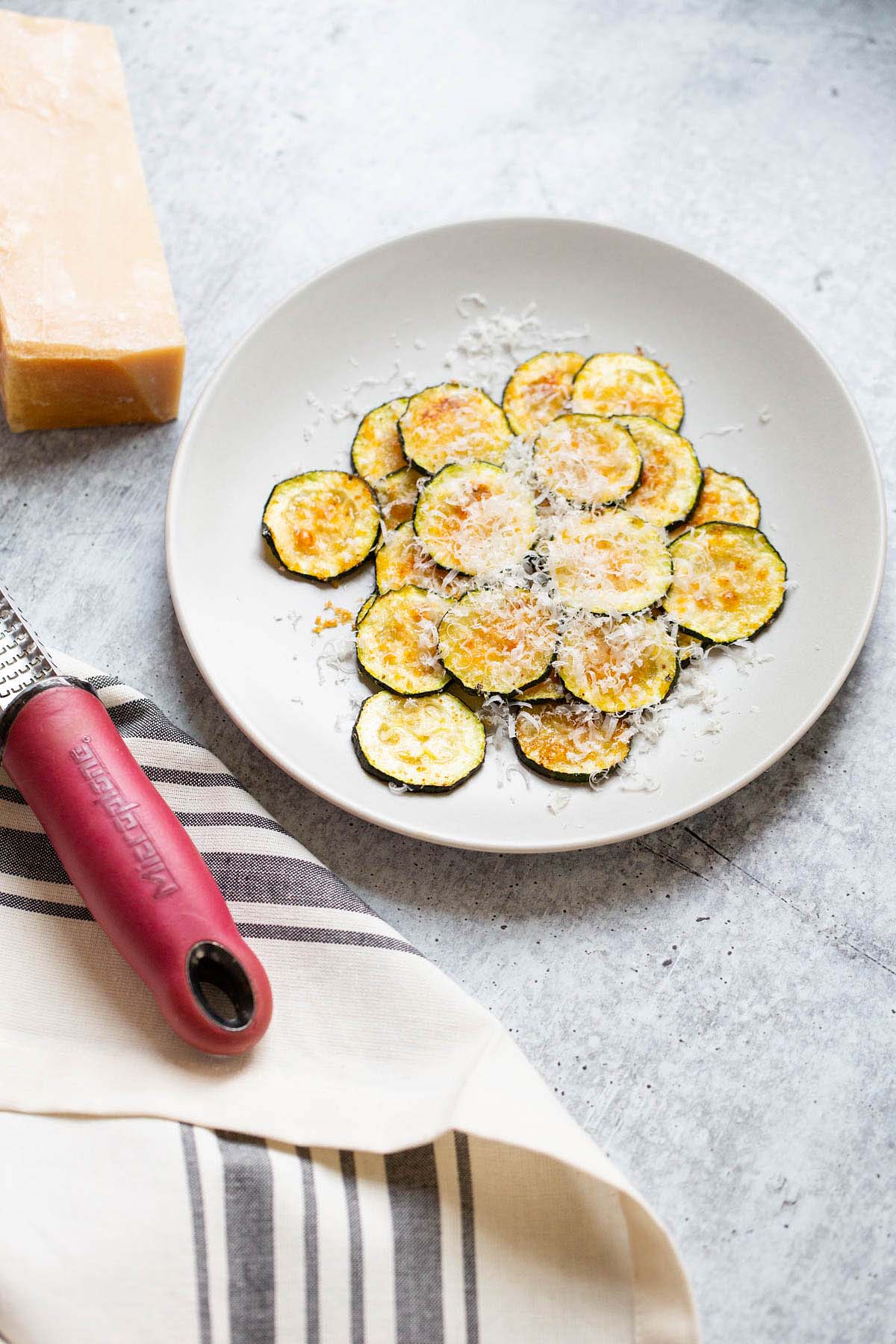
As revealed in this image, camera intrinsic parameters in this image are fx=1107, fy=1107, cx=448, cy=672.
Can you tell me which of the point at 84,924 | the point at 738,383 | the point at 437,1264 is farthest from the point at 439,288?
the point at 437,1264

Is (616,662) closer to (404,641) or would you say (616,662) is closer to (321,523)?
(404,641)

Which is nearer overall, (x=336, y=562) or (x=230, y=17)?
(x=336, y=562)

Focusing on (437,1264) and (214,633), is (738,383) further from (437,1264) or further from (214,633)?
(437,1264)

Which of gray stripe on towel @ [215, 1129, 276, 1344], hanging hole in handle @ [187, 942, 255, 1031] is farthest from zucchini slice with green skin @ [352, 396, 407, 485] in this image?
gray stripe on towel @ [215, 1129, 276, 1344]

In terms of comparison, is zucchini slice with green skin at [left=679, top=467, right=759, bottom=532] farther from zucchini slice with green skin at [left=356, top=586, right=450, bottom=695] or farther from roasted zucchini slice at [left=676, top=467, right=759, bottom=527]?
zucchini slice with green skin at [left=356, top=586, right=450, bottom=695]

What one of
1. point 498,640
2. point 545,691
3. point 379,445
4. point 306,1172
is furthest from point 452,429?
point 306,1172
